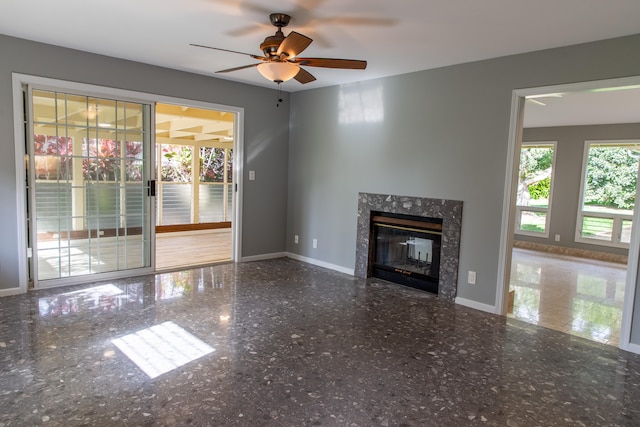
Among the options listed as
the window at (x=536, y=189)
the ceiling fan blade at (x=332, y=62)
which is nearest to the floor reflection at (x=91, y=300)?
the ceiling fan blade at (x=332, y=62)

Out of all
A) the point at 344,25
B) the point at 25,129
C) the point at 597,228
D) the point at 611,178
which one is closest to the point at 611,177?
the point at 611,178

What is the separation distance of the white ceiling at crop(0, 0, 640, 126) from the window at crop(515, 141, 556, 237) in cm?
497

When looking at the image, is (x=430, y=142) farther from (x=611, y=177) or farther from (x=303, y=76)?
(x=611, y=177)

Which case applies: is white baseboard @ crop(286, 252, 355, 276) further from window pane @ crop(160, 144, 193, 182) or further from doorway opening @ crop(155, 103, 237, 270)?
window pane @ crop(160, 144, 193, 182)

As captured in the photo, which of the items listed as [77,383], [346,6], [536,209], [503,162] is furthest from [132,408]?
[536,209]

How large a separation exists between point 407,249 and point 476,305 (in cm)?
104

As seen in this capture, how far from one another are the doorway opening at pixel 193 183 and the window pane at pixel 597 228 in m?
6.56

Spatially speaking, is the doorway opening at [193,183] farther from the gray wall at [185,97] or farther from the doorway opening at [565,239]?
the doorway opening at [565,239]

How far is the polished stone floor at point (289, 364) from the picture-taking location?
2.12m

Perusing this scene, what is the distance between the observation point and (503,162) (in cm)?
369

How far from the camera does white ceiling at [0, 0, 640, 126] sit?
2.62 m

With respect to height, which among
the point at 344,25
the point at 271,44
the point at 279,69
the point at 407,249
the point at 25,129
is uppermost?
the point at 344,25

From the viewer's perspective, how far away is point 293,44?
8.43 feet

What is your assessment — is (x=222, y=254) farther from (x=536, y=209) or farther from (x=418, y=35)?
(x=536, y=209)
